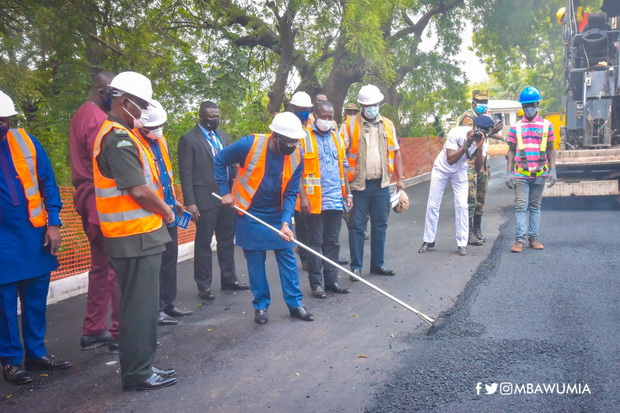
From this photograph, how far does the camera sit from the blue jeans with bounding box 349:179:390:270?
6695 mm

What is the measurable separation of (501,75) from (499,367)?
3264cm

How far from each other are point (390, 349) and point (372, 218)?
2672 millimetres

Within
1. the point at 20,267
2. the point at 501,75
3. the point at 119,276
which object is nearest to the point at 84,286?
the point at 20,267

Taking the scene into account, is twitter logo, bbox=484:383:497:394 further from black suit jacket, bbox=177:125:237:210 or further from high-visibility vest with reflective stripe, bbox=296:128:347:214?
black suit jacket, bbox=177:125:237:210

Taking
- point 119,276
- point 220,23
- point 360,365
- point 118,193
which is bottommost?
point 360,365

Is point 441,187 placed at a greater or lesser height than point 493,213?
greater

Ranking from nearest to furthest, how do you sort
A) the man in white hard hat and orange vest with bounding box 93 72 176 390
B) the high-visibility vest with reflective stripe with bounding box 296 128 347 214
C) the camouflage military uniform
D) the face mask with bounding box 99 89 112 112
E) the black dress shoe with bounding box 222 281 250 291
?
the man in white hard hat and orange vest with bounding box 93 72 176 390, the face mask with bounding box 99 89 112 112, the high-visibility vest with reflective stripe with bounding box 296 128 347 214, the black dress shoe with bounding box 222 281 250 291, the camouflage military uniform

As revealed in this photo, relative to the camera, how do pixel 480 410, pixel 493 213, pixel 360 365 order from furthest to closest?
pixel 493 213
pixel 360 365
pixel 480 410

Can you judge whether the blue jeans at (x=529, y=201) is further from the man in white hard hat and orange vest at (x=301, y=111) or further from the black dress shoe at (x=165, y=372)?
the black dress shoe at (x=165, y=372)

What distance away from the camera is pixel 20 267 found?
13.8 feet

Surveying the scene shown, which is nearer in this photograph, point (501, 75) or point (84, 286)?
point (84, 286)

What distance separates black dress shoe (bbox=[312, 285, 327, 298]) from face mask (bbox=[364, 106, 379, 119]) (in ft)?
6.44

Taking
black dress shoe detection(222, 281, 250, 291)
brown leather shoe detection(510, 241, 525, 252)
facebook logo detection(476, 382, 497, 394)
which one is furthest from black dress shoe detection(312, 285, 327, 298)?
brown leather shoe detection(510, 241, 525, 252)

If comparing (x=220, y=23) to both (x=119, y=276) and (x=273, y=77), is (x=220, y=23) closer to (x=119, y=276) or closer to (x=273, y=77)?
(x=273, y=77)
